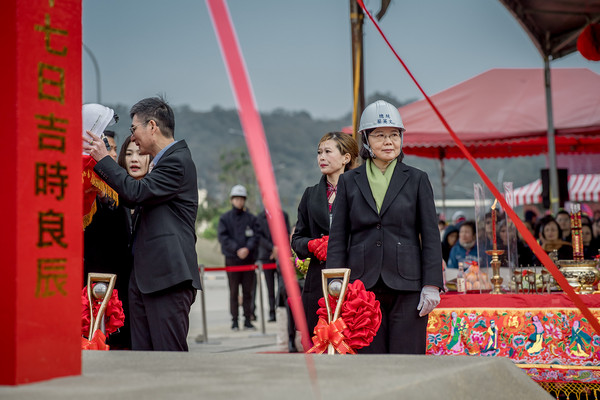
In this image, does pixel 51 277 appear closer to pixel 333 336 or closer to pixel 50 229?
pixel 50 229

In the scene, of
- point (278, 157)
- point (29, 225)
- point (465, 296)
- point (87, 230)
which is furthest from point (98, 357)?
point (278, 157)

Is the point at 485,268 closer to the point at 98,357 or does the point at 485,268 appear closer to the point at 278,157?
the point at 98,357

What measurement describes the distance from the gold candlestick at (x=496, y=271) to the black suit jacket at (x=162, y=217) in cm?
251

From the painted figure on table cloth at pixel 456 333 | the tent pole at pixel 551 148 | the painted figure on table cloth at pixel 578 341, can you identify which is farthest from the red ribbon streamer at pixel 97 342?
the tent pole at pixel 551 148

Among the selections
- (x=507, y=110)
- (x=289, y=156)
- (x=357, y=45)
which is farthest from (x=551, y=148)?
(x=289, y=156)

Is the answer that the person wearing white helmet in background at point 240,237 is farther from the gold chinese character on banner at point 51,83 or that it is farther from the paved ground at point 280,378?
the gold chinese character on banner at point 51,83

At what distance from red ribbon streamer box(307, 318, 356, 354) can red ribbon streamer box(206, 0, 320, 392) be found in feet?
4.62

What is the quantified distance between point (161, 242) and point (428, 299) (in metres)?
1.16

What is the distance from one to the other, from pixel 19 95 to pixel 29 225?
11.2 inches

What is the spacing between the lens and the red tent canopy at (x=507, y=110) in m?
10.2

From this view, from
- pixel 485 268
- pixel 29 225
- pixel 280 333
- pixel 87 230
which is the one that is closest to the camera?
pixel 29 225

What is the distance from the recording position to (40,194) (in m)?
1.75

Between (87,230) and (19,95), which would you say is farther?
(87,230)

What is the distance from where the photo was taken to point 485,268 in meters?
5.41
